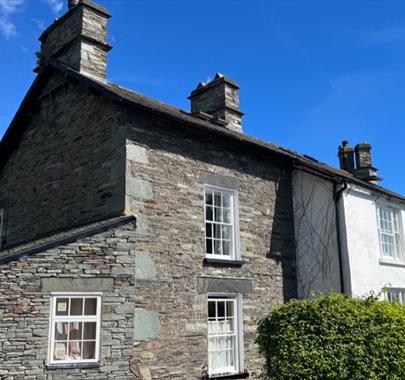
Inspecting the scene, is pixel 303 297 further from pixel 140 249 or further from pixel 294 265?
pixel 140 249

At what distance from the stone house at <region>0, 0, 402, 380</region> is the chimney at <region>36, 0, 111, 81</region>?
0.03 metres

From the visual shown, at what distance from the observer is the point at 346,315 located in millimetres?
9719

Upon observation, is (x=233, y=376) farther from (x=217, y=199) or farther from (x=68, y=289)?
(x=68, y=289)

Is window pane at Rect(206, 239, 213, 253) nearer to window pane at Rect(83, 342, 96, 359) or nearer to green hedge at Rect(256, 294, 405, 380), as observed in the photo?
green hedge at Rect(256, 294, 405, 380)

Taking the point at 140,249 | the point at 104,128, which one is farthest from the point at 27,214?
the point at 140,249

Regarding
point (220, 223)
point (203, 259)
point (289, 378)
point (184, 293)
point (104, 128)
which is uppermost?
point (104, 128)

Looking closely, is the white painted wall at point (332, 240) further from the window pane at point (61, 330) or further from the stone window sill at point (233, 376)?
the window pane at point (61, 330)

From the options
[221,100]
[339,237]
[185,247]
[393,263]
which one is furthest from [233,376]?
[221,100]

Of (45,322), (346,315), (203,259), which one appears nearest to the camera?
(45,322)

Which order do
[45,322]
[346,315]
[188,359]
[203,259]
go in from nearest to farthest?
[45,322]
[346,315]
[188,359]
[203,259]

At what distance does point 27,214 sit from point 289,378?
8.52 m

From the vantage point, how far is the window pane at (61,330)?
29.7ft

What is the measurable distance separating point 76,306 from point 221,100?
10307mm

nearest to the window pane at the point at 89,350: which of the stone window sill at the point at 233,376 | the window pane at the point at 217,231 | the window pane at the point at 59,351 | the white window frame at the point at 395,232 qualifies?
the window pane at the point at 59,351
